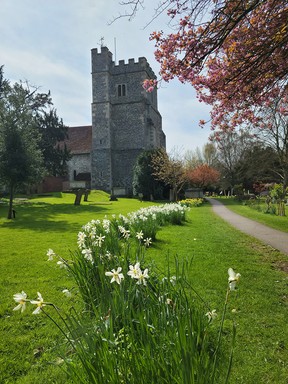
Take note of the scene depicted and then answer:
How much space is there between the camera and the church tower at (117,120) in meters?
44.2

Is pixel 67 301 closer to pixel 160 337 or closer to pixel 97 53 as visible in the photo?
pixel 160 337

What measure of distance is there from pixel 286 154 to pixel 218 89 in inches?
1048

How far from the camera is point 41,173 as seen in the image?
65.1ft

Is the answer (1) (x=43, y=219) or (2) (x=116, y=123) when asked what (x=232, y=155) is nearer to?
(2) (x=116, y=123)

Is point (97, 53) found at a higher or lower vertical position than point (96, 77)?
higher

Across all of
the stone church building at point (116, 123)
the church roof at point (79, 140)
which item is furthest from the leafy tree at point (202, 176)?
the church roof at point (79, 140)

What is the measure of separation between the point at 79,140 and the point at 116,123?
7.92 m

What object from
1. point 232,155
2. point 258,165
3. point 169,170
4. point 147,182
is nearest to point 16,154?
point 169,170

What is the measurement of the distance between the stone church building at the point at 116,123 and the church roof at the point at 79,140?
1.61m

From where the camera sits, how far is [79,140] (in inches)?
1980

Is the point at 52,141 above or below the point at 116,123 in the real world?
below

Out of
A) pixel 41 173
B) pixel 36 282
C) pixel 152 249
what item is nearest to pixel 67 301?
pixel 36 282

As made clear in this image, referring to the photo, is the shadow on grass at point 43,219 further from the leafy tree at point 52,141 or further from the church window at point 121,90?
the church window at point 121,90

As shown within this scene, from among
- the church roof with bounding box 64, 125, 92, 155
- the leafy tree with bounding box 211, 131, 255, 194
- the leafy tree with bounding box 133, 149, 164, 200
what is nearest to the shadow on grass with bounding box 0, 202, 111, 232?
the leafy tree with bounding box 133, 149, 164, 200
